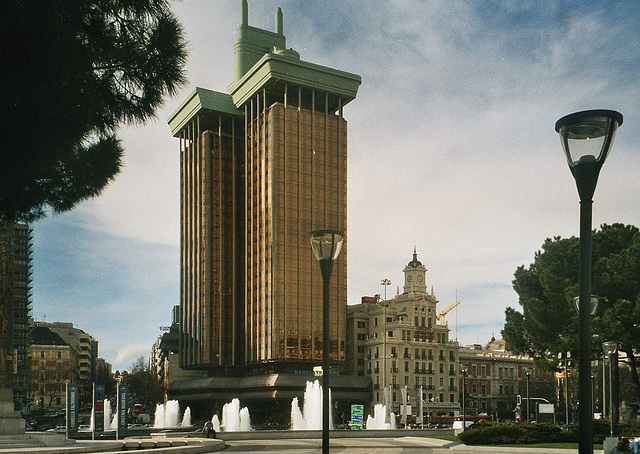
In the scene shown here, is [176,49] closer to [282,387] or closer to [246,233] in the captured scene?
[282,387]

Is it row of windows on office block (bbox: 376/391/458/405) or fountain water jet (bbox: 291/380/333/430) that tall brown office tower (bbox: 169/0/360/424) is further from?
fountain water jet (bbox: 291/380/333/430)

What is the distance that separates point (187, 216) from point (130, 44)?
113600mm

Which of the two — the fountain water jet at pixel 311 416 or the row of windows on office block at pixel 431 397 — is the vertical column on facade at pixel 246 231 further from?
the fountain water jet at pixel 311 416

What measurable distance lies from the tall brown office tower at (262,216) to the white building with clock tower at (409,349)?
8992 millimetres

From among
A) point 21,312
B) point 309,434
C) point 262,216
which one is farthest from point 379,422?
point 21,312

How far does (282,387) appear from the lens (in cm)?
9769

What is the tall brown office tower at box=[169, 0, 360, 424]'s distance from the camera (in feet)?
335

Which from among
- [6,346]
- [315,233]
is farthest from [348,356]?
[315,233]

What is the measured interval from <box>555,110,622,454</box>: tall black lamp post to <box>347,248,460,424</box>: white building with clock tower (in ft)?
325

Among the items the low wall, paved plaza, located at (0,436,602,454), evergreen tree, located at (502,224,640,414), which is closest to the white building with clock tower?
evergreen tree, located at (502,224,640,414)

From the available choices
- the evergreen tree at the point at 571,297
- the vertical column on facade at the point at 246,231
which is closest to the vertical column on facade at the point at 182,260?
the vertical column on facade at the point at 246,231

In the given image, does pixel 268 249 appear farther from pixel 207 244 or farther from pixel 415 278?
pixel 415 278

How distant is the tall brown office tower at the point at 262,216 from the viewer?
335ft

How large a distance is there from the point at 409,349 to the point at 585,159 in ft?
341
